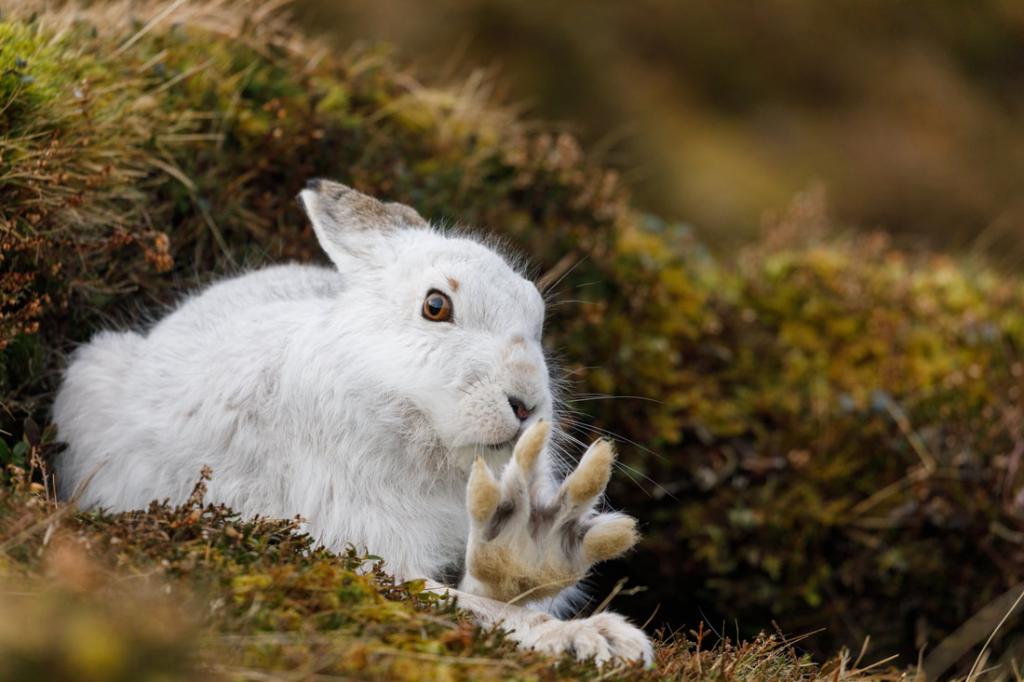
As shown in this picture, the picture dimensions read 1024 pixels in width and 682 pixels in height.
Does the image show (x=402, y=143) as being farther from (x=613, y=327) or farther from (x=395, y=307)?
(x=395, y=307)

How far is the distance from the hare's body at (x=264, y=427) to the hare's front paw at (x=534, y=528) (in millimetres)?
405

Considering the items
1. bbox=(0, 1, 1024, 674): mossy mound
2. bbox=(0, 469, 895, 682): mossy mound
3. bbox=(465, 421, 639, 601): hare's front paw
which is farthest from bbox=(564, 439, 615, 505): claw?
bbox=(0, 1, 1024, 674): mossy mound

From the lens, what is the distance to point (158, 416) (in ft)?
16.0

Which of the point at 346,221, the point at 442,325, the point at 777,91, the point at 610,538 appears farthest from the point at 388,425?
the point at 777,91

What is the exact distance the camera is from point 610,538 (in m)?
3.78

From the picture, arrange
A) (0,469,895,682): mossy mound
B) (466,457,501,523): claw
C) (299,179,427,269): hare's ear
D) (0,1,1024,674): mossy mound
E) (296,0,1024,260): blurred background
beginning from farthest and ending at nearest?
(296,0,1024,260): blurred background
(0,1,1024,674): mossy mound
(299,179,427,269): hare's ear
(466,457,501,523): claw
(0,469,895,682): mossy mound

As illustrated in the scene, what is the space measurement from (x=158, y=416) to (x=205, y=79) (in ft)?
8.37

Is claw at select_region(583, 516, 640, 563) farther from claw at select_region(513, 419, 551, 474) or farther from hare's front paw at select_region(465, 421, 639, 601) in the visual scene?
claw at select_region(513, 419, 551, 474)

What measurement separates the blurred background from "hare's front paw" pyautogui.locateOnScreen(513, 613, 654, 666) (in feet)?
39.1

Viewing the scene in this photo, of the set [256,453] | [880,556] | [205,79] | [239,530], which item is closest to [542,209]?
[205,79]

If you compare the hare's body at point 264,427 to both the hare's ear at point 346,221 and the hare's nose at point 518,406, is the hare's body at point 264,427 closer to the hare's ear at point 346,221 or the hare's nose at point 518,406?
the hare's ear at point 346,221

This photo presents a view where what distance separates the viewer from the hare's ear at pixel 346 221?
4816mm

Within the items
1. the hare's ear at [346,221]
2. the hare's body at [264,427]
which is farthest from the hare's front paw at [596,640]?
the hare's ear at [346,221]

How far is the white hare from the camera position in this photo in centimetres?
384
